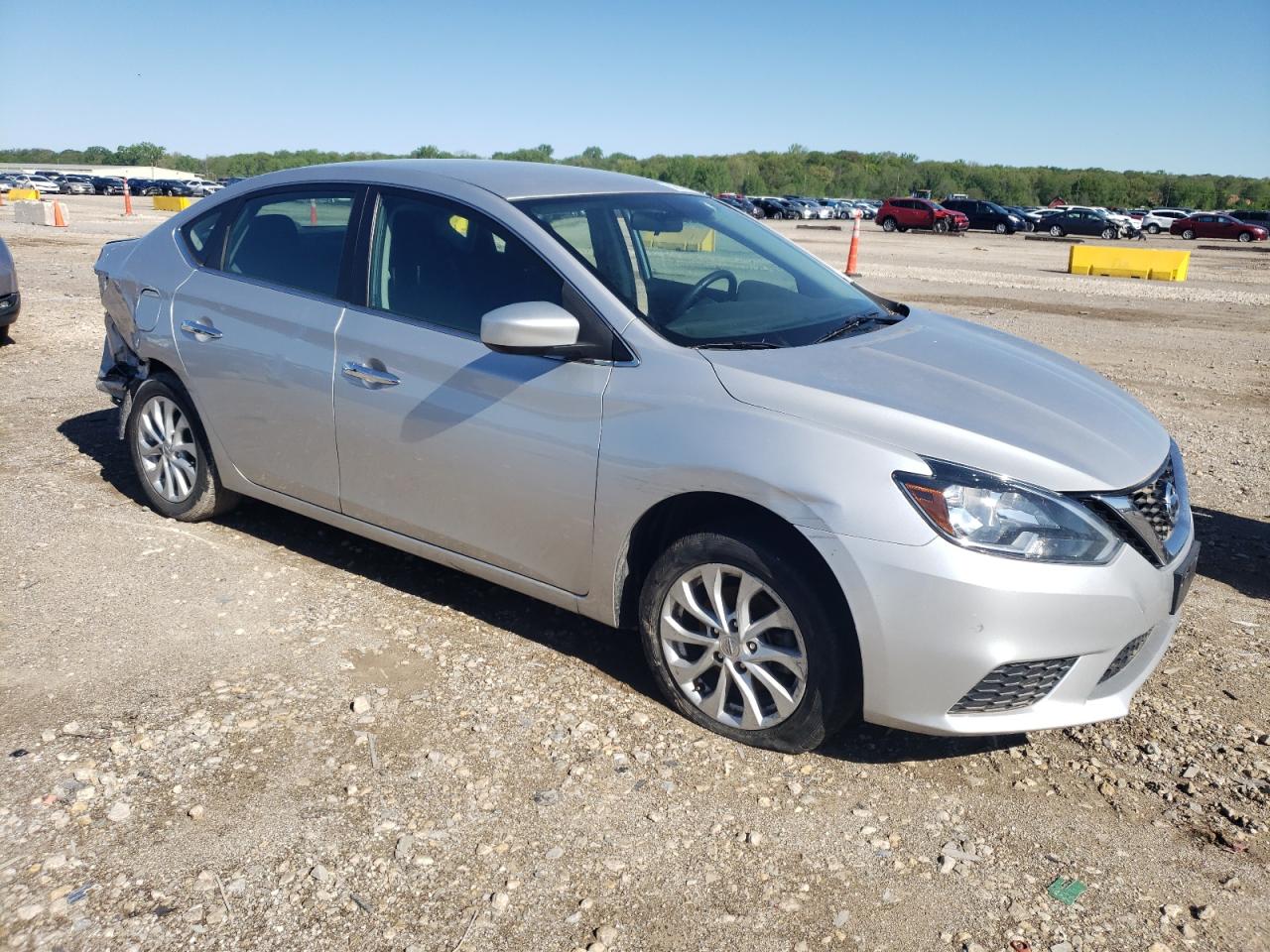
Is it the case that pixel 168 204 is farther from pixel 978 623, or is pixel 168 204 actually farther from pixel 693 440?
pixel 978 623

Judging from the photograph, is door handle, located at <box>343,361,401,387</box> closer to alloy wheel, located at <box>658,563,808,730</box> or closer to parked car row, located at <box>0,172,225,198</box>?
alloy wheel, located at <box>658,563,808,730</box>

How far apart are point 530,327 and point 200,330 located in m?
2.06

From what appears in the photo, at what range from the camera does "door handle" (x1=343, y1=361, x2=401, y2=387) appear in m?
3.97

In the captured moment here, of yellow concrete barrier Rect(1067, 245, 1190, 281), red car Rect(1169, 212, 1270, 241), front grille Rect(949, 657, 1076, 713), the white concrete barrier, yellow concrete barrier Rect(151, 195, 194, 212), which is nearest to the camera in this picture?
front grille Rect(949, 657, 1076, 713)

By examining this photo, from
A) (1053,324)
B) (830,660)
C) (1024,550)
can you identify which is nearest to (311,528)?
(830,660)

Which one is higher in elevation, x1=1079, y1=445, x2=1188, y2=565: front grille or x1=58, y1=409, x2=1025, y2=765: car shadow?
x1=1079, y1=445, x2=1188, y2=565: front grille

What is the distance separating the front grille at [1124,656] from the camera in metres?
3.11

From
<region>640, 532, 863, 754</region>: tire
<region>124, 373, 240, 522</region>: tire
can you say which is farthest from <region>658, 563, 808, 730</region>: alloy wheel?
<region>124, 373, 240, 522</region>: tire

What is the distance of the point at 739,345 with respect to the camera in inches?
138

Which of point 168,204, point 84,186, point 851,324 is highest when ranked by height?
point 851,324

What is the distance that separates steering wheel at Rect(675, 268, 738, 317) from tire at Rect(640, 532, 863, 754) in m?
0.88

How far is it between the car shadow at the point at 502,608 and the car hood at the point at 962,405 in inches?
39.9

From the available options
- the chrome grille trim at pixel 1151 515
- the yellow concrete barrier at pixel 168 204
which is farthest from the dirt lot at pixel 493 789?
the yellow concrete barrier at pixel 168 204

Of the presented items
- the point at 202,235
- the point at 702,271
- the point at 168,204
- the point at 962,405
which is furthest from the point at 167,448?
the point at 168,204
